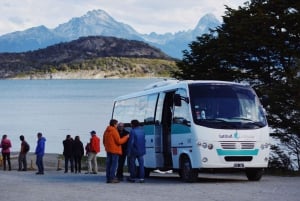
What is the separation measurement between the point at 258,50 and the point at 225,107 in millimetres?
11878

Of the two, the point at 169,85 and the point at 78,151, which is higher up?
the point at 169,85

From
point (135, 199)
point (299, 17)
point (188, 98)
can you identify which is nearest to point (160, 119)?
point (188, 98)

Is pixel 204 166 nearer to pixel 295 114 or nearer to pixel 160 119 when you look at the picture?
pixel 160 119

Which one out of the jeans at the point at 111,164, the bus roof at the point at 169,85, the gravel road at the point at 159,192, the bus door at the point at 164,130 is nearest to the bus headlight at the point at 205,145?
the gravel road at the point at 159,192

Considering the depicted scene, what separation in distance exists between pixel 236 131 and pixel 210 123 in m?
0.75

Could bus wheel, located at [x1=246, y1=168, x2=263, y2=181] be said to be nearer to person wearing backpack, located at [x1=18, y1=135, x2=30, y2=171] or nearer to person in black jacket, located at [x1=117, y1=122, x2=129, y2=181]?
person in black jacket, located at [x1=117, y1=122, x2=129, y2=181]

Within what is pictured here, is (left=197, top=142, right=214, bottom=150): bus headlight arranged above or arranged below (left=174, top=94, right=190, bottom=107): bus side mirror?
below

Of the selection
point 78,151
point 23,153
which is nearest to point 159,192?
point 78,151

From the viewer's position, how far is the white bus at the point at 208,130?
1892cm

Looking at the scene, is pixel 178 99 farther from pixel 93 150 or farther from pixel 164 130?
pixel 93 150

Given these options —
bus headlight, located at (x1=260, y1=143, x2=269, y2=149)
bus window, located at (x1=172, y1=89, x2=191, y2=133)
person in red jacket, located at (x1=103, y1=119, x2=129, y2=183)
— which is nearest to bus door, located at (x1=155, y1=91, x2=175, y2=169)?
bus window, located at (x1=172, y1=89, x2=191, y2=133)

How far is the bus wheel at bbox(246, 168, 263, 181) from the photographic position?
65.2 ft

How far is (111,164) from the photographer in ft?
65.6

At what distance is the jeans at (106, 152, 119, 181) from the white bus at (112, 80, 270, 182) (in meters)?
1.87
